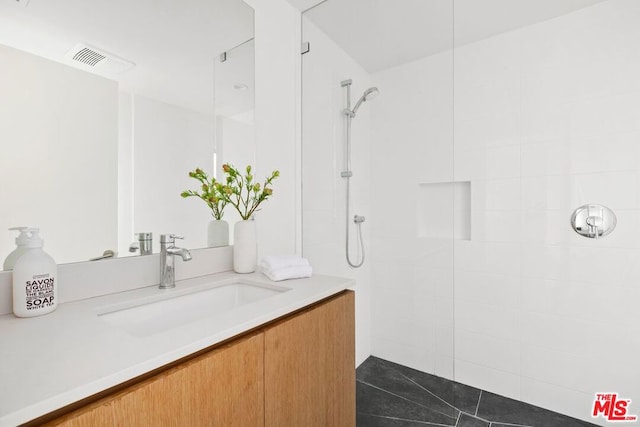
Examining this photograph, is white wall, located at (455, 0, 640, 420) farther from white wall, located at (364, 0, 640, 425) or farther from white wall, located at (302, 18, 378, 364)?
white wall, located at (302, 18, 378, 364)

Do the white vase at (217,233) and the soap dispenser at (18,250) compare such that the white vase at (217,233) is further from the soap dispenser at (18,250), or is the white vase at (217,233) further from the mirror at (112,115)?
the soap dispenser at (18,250)

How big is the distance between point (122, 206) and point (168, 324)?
0.44m

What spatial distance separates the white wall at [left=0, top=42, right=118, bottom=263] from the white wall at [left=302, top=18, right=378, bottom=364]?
0.99 metres

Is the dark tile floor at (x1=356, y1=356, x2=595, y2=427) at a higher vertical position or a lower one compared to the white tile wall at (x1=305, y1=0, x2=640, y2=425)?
lower

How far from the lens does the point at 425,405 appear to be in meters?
1.68

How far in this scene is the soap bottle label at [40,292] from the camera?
0.82m

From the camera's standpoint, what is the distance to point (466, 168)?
2.01 metres

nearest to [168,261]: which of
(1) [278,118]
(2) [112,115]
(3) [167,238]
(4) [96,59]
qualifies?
(3) [167,238]

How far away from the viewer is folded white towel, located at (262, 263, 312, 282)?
1.25 meters

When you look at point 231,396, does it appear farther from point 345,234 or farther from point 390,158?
point 390,158

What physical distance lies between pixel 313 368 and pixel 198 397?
0.44 metres

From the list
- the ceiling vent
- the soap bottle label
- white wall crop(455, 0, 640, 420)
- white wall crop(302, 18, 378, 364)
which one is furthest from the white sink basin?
white wall crop(455, 0, 640, 420)

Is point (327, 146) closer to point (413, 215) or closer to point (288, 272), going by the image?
point (413, 215)

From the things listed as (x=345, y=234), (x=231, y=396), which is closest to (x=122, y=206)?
(x=231, y=396)
